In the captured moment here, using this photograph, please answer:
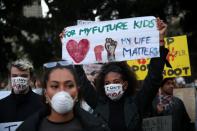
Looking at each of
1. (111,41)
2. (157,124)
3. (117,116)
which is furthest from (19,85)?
(157,124)

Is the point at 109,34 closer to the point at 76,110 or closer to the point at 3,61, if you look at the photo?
the point at 76,110

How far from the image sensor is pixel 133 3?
63.1 ft

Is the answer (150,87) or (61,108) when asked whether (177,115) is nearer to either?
(150,87)

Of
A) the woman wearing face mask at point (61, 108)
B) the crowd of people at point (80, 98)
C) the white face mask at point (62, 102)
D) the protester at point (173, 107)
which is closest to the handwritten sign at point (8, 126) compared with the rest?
the crowd of people at point (80, 98)

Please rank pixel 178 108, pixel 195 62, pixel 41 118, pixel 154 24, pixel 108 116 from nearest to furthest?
pixel 41 118
pixel 108 116
pixel 154 24
pixel 178 108
pixel 195 62

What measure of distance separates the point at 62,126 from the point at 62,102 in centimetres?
18

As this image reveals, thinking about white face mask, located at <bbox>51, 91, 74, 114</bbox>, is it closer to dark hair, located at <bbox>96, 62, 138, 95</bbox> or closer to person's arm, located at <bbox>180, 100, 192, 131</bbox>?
dark hair, located at <bbox>96, 62, 138, 95</bbox>

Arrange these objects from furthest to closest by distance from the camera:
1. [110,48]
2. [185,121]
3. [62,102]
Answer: [185,121] < [110,48] < [62,102]

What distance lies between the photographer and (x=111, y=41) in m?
6.16

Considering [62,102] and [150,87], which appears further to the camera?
[150,87]

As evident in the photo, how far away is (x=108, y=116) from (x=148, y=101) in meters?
0.41

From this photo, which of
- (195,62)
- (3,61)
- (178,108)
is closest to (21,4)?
(3,61)

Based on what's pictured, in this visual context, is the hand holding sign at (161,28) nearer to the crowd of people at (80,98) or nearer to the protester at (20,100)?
the crowd of people at (80,98)

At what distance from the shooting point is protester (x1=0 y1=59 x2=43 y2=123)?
517 cm
